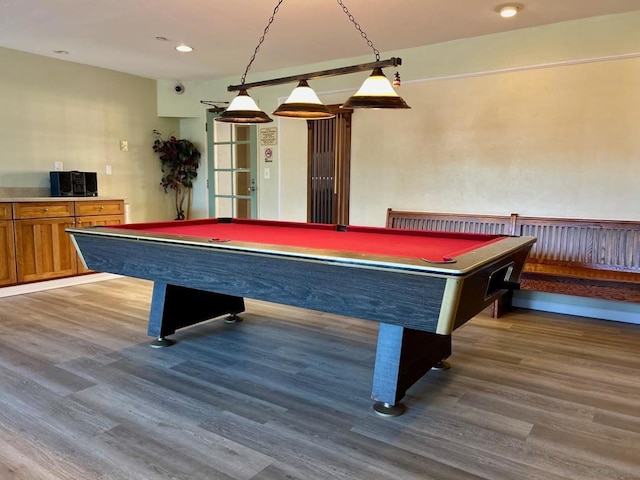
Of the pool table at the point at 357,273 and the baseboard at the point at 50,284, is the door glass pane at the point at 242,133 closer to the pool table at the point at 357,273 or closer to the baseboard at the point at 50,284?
the baseboard at the point at 50,284

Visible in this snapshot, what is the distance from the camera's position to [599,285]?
11.1 feet

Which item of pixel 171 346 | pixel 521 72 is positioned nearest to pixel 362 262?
pixel 171 346

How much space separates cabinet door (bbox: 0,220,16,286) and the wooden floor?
1.13 metres

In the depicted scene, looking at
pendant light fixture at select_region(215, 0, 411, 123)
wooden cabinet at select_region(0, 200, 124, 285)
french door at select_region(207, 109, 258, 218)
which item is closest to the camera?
pendant light fixture at select_region(215, 0, 411, 123)

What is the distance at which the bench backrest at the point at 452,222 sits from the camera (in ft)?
13.3

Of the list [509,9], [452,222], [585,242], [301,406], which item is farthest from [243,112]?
[585,242]

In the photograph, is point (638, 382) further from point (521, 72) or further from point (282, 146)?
→ point (282, 146)

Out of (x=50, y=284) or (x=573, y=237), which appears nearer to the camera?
(x=573, y=237)

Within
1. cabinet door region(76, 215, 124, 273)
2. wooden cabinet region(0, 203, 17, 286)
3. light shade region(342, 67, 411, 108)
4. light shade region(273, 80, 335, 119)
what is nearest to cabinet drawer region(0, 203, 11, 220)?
wooden cabinet region(0, 203, 17, 286)

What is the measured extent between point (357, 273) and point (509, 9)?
9.01 ft

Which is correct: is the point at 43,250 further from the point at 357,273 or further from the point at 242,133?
the point at 357,273

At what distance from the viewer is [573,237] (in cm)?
381

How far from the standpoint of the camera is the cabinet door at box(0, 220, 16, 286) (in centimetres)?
432

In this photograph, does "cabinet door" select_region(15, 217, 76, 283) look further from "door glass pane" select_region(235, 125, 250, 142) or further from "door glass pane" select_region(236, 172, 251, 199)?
"door glass pane" select_region(235, 125, 250, 142)
